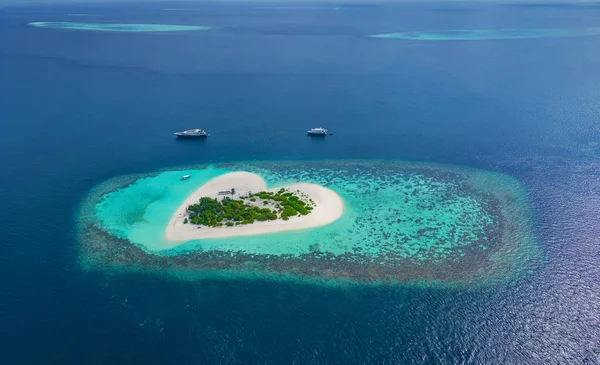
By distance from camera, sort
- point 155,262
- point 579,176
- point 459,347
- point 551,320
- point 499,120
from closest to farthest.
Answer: point 459,347 < point 551,320 < point 155,262 < point 579,176 < point 499,120

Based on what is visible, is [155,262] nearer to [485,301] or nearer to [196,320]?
[196,320]

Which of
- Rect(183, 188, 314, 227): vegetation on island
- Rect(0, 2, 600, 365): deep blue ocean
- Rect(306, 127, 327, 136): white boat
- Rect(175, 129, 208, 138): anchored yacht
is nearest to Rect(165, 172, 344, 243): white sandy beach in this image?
Rect(183, 188, 314, 227): vegetation on island

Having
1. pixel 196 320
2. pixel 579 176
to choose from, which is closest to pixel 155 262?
pixel 196 320

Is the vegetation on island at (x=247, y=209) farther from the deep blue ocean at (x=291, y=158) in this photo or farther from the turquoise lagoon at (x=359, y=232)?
the deep blue ocean at (x=291, y=158)

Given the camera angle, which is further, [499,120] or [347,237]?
[499,120]

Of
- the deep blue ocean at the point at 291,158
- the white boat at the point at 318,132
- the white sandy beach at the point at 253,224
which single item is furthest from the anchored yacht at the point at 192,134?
the white boat at the point at 318,132

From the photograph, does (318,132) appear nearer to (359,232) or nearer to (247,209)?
(247,209)
